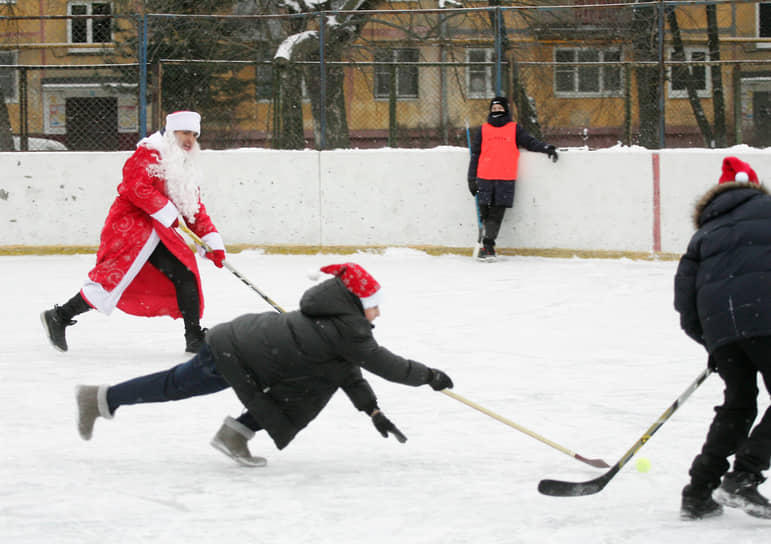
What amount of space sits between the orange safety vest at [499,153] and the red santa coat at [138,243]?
434cm

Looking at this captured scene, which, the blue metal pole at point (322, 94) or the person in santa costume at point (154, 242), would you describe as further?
the blue metal pole at point (322, 94)

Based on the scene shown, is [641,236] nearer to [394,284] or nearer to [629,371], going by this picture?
[394,284]

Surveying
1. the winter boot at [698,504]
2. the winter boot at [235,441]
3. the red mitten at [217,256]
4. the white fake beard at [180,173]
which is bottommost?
the winter boot at [698,504]

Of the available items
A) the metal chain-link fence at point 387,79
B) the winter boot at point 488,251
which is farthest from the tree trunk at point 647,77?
the winter boot at point 488,251

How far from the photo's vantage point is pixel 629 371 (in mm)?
5418

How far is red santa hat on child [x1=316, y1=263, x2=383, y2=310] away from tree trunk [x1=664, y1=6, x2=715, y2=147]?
713 cm

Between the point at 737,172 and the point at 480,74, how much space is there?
24.2ft

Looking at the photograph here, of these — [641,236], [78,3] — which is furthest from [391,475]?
[78,3]

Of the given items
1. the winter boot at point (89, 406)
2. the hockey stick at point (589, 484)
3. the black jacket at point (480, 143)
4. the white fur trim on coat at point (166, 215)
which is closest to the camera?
the hockey stick at point (589, 484)

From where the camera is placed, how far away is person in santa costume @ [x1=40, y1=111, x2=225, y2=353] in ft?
18.7

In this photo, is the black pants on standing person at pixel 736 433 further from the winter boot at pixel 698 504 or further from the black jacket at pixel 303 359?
the black jacket at pixel 303 359

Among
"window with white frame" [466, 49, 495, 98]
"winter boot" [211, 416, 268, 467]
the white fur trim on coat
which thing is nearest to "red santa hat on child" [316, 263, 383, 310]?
"winter boot" [211, 416, 268, 467]

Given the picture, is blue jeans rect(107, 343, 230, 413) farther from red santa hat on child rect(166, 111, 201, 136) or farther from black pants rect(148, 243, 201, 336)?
red santa hat on child rect(166, 111, 201, 136)

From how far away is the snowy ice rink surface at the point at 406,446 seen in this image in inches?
126
